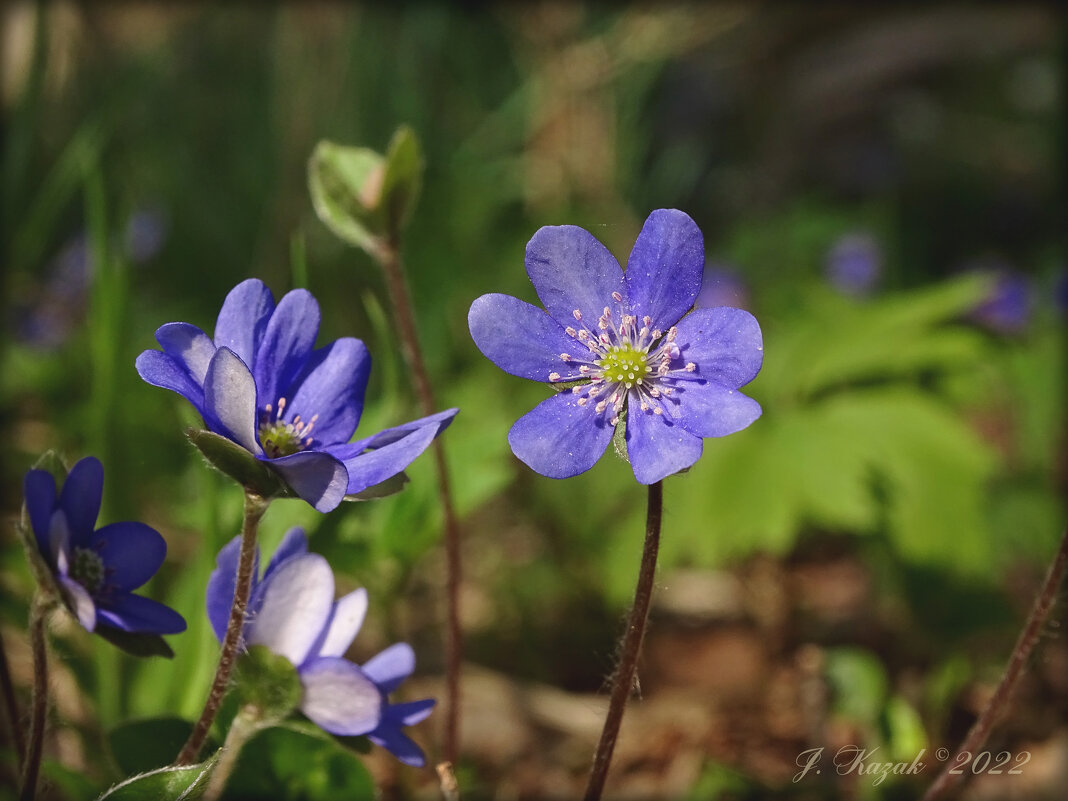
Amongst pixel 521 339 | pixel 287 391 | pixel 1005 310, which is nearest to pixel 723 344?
pixel 521 339

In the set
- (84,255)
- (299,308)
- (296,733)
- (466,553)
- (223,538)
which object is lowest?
(466,553)

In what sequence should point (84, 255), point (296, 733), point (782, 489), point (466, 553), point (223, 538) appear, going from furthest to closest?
1. point (84, 255)
2. point (466, 553)
3. point (782, 489)
4. point (223, 538)
5. point (296, 733)

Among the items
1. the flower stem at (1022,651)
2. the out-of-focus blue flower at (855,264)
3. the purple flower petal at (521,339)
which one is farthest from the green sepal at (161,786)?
the out-of-focus blue flower at (855,264)

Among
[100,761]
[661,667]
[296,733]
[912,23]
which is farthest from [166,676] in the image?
[912,23]

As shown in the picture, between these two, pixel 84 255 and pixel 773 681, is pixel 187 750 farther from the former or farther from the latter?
pixel 84 255

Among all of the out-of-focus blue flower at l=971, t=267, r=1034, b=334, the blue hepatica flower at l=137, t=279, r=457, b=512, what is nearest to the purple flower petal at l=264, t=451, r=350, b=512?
the blue hepatica flower at l=137, t=279, r=457, b=512

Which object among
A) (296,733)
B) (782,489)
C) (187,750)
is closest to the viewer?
(187,750)
